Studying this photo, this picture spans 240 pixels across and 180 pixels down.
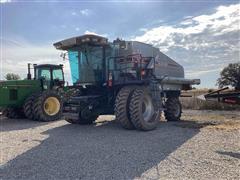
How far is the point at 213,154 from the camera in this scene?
25.2 feet

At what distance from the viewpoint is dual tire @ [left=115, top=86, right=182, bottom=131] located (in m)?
11.4

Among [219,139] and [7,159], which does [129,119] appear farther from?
[7,159]

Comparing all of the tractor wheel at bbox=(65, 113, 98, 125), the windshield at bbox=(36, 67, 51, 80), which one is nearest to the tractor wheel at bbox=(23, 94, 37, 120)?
the windshield at bbox=(36, 67, 51, 80)

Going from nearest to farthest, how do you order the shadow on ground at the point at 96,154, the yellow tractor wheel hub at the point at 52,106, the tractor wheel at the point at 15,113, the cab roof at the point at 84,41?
the shadow on ground at the point at 96,154 → the cab roof at the point at 84,41 → the yellow tractor wheel hub at the point at 52,106 → the tractor wheel at the point at 15,113

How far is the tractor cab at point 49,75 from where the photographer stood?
58.1 feet

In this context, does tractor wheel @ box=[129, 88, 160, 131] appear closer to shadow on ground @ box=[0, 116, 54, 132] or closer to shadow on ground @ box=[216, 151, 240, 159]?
shadow on ground @ box=[216, 151, 240, 159]

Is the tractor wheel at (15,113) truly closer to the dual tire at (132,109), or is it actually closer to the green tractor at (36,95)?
the green tractor at (36,95)

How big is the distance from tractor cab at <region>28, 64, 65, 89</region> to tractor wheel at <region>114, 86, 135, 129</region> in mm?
7150

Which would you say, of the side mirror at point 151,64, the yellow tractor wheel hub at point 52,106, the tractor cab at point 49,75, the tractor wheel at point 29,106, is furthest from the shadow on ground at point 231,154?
the tractor cab at point 49,75

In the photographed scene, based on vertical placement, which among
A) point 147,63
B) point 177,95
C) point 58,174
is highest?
point 147,63

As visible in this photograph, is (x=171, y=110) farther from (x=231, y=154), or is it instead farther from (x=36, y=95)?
(x=231, y=154)

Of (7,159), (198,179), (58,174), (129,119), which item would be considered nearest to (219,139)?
(129,119)

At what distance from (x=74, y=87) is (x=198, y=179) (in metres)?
8.98

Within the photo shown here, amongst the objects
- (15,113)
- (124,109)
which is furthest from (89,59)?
(15,113)
